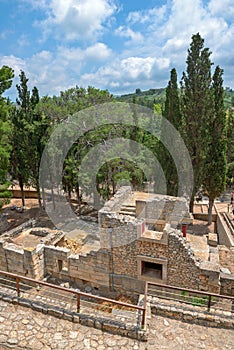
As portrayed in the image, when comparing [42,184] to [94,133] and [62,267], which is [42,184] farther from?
[62,267]

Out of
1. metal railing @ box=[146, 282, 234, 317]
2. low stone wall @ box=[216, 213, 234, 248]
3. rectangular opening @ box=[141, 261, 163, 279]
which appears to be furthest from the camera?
low stone wall @ box=[216, 213, 234, 248]

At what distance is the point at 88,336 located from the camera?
552 centimetres

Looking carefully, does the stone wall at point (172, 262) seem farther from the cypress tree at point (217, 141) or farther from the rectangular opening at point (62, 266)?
the cypress tree at point (217, 141)

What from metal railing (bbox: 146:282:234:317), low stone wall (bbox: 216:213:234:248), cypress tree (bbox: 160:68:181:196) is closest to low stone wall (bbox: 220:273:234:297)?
metal railing (bbox: 146:282:234:317)

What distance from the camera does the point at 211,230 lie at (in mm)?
17250

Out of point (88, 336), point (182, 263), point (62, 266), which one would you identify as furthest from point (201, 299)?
point (62, 266)

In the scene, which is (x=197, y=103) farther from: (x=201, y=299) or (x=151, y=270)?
(x=201, y=299)

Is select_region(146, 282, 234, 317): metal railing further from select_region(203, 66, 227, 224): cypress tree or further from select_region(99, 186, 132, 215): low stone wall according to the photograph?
select_region(203, 66, 227, 224): cypress tree

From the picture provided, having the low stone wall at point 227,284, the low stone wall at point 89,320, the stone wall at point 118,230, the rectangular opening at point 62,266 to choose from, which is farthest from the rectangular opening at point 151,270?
the low stone wall at point 89,320

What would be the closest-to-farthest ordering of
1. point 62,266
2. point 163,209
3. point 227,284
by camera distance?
point 227,284, point 62,266, point 163,209

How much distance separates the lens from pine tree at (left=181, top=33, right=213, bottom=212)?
15.9 metres

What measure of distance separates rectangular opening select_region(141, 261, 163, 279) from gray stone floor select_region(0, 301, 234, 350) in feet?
13.3

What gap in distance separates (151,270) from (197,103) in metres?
11.0

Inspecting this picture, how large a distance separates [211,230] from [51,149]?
12.7 meters
